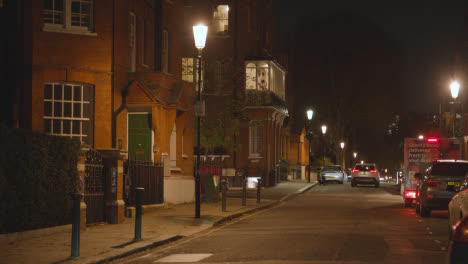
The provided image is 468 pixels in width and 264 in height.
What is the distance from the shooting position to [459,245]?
775 centimetres

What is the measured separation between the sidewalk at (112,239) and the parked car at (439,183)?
19.2ft

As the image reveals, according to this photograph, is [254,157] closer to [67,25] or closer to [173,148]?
[173,148]

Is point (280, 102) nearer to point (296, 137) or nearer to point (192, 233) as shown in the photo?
point (296, 137)

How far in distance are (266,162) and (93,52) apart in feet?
83.4

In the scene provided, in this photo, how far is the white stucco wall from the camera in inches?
1030

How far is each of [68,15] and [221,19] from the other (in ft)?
81.3

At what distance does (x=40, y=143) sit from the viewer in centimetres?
1557

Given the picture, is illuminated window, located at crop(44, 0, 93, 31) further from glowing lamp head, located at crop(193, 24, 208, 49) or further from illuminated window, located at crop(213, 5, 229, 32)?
illuminated window, located at crop(213, 5, 229, 32)

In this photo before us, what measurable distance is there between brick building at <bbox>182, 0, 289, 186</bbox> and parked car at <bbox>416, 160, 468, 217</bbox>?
67.5ft

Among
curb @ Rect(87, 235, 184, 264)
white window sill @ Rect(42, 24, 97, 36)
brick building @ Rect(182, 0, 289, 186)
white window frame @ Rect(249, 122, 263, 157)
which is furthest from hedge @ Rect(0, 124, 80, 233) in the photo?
white window frame @ Rect(249, 122, 263, 157)

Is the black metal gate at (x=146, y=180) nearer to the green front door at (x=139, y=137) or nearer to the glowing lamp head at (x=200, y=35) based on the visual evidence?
the green front door at (x=139, y=137)

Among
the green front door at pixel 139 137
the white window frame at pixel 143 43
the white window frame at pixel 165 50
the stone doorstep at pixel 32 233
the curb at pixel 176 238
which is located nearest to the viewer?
the curb at pixel 176 238

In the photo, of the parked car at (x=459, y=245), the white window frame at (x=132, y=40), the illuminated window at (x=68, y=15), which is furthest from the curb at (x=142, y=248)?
the white window frame at (x=132, y=40)

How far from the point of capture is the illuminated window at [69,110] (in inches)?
914
